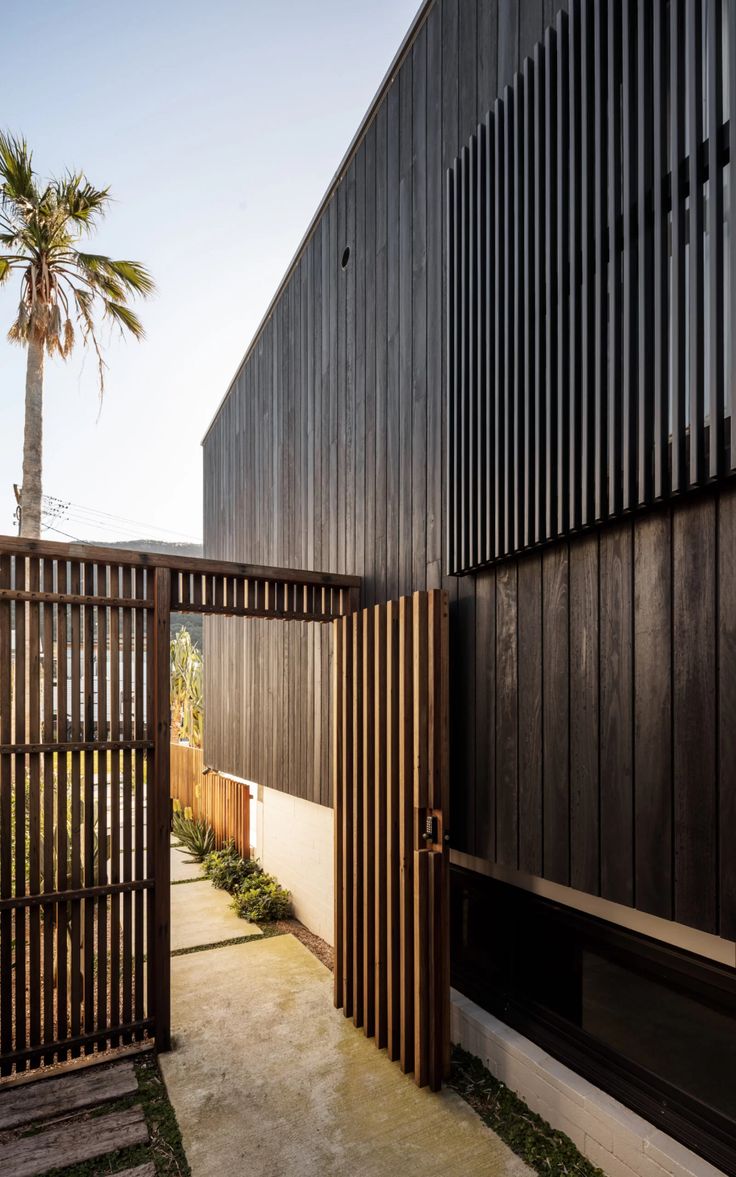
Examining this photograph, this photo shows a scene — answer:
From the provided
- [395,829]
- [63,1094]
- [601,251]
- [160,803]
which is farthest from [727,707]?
[63,1094]

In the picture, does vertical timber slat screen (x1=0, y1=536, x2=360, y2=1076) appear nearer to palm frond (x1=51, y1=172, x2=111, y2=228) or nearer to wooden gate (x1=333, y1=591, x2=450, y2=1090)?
wooden gate (x1=333, y1=591, x2=450, y2=1090)

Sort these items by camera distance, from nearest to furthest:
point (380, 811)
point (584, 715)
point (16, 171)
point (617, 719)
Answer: point (617, 719) < point (584, 715) < point (380, 811) < point (16, 171)

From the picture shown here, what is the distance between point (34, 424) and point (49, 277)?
1833 mm

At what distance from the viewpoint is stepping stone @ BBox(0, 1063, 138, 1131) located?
2779 millimetres

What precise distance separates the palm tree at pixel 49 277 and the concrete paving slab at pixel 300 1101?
20.7 ft

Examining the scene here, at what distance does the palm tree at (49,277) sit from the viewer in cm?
743

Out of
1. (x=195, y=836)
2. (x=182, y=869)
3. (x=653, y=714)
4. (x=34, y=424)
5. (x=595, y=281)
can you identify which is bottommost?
(x=182, y=869)

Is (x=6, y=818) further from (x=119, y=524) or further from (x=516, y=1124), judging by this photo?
(x=119, y=524)

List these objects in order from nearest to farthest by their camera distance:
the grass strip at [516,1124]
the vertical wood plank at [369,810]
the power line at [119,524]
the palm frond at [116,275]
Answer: the grass strip at [516,1124], the vertical wood plank at [369,810], the palm frond at [116,275], the power line at [119,524]

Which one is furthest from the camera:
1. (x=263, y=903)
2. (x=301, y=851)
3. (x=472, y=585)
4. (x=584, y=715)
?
(x=263, y=903)

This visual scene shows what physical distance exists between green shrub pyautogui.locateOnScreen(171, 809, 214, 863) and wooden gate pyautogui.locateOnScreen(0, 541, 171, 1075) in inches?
157

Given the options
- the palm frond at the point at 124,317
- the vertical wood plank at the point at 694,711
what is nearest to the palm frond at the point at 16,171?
the palm frond at the point at 124,317

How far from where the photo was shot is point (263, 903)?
5.42 meters

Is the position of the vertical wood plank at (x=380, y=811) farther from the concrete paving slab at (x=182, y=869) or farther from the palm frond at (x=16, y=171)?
the palm frond at (x=16, y=171)
